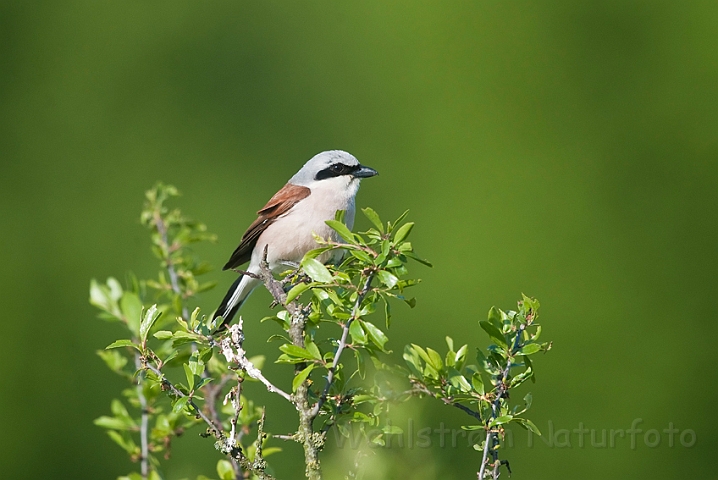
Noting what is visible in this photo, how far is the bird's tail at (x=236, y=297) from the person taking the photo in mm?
4449

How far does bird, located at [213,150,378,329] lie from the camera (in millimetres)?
4480

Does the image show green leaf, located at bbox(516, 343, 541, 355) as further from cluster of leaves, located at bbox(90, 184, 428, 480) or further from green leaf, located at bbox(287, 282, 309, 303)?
green leaf, located at bbox(287, 282, 309, 303)

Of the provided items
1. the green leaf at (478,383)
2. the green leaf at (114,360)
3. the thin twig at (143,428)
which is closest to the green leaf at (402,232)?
the green leaf at (478,383)

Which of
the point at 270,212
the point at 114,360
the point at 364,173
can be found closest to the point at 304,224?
the point at 270,212

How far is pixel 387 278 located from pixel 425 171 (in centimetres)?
1207

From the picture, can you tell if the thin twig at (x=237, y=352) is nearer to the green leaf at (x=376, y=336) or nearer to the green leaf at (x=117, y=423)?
the green leaf at (x=376, y=336)

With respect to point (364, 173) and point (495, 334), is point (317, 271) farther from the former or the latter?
point (364, 173)

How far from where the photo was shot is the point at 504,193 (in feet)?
42.9

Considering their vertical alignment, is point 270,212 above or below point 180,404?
below

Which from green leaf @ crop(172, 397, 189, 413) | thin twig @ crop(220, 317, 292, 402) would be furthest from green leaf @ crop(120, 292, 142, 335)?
green leaf @ crop(172, 397, 189, 413)

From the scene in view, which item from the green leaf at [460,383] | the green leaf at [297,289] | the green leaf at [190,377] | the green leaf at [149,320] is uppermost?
the green leaf at [297,289]

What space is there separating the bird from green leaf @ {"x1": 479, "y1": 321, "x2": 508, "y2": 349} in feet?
7.02

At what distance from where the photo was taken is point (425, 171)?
14023 mm

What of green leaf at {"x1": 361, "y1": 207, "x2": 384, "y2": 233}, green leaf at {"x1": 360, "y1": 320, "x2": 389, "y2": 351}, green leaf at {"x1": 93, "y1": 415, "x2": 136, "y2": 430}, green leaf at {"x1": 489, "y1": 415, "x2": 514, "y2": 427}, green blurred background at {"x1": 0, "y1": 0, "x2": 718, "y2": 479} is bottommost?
green blurred background at {"x1": 0, "y1": 0, "x2": 718, "y2": 479}
